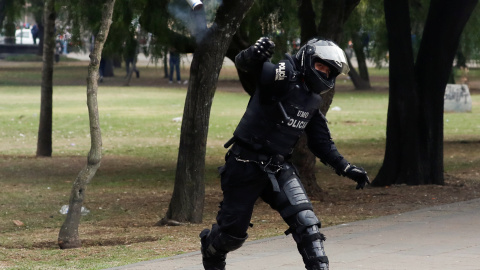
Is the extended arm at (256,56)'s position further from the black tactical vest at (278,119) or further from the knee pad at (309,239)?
the knee pad at (309,239)

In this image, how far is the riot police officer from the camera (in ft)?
21.0

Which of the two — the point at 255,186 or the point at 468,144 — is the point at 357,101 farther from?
the point at 255,186

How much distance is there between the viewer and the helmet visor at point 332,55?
21.4ft

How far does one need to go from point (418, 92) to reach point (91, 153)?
606cm

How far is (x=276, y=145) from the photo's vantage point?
652 cm

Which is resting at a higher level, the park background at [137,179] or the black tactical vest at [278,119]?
the black tactical vest at [278,119]

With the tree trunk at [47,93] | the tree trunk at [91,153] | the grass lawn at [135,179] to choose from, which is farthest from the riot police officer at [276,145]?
the tree trunk at [47,93]

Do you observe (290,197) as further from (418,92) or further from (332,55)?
(418,92)

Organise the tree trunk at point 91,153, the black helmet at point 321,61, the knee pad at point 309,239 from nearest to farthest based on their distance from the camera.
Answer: the knee pad at point 309,239, the black helmet at point 321,61, the tree trunk at point 91,153

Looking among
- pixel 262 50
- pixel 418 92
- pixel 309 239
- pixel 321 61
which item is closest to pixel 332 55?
pixel 321 61

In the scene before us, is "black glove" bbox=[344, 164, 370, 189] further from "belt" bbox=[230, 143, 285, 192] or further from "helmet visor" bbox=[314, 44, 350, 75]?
"helmet visor" bbox=[314, 44, 350, 75]

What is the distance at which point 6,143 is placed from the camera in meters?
20.6

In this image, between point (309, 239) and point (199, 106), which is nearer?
point (309, 239)

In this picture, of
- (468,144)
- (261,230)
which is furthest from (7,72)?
(261,230)
